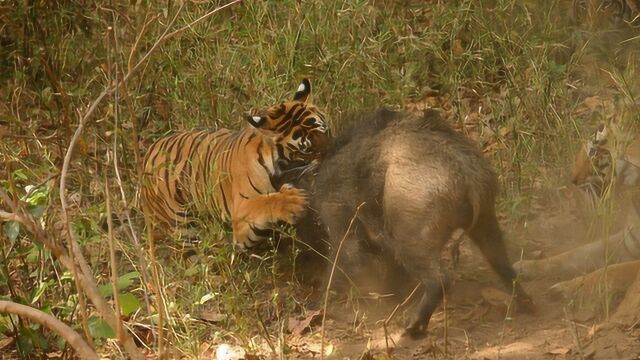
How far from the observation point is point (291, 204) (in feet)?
20.1

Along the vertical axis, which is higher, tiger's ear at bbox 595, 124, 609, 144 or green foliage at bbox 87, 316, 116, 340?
tiger's ear at bbox 595, 124, 609, 144

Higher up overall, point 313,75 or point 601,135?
point 601,135

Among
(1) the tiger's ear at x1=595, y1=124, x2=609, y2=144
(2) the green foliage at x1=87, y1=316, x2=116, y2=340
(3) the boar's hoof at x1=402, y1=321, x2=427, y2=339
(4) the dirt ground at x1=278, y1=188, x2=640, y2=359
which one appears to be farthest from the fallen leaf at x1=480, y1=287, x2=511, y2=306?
(2) the green foliage at x1=87, y1=316, x2=116, y2=340

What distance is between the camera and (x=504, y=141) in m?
7.22

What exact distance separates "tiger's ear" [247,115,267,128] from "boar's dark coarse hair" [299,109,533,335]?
2.01 ft

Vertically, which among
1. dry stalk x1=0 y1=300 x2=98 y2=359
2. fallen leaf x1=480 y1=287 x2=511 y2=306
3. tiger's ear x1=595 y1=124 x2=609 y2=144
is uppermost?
dry stalk x1=0 y1=300 x2=98 y2=359

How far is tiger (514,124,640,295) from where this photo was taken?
5820 mm

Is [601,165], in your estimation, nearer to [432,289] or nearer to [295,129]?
[432,289]

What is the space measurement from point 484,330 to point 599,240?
1.17 m

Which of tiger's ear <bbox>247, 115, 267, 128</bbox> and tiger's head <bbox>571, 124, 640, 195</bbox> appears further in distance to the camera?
tiger's ear <bbox>247, 115, 267, 128</bbox>

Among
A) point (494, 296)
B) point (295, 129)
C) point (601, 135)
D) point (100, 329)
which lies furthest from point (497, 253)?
point (100, 329)

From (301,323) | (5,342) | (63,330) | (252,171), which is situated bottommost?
(5,342)

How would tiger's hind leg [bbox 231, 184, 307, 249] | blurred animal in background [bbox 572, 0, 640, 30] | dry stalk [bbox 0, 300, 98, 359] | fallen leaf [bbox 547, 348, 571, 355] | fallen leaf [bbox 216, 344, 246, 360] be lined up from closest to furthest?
1. dry stalk [bbox 0, 300, 98, 359]
2. fallen leaf [bbox 547, 348, 571, 355]
3. fallen leaf [bbox 216, 344, 246, 360]
4. tiger's hind leg [bbox 231, 184, 307, 249]
5. blurred animal in background [bbox 572, 0, 640, 30]

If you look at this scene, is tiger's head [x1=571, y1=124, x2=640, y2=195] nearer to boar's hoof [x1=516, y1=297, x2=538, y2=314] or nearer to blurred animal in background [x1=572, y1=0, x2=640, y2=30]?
boar's hoof [x1=516, y1=297, x2=538, y2=314]
